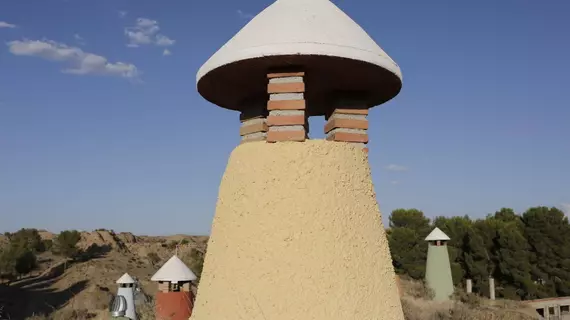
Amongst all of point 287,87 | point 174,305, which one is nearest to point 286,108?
point 287,87

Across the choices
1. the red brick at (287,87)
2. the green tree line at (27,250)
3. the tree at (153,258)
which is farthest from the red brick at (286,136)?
the tree at (153,258)

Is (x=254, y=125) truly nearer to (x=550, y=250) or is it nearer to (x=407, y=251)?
(x=407, y=251)

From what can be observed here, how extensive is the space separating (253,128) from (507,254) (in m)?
29.6

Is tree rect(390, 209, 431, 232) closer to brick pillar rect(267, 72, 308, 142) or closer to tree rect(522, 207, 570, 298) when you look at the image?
tree rect(522, 207, 570, 298)

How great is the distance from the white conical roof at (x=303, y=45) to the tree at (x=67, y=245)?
143ft

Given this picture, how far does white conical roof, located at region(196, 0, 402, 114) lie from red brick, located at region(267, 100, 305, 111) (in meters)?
0.29

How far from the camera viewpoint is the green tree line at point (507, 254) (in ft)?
94.8

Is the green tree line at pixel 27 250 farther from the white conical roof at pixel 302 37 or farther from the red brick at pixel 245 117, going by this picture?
the white conical roof at pixel 302 37

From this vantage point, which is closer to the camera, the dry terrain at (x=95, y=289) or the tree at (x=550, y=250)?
the dry terrain at (x=95, y=289)

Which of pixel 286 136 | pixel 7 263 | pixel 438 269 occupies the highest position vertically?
pixel 286 136

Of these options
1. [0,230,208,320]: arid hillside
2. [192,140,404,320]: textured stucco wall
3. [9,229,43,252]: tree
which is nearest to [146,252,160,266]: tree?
[0,230,208,320]: arid hillside

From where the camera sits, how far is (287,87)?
3.51m

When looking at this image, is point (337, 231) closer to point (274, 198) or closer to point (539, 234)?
point (274, 198)

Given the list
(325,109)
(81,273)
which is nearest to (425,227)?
(81,273)
